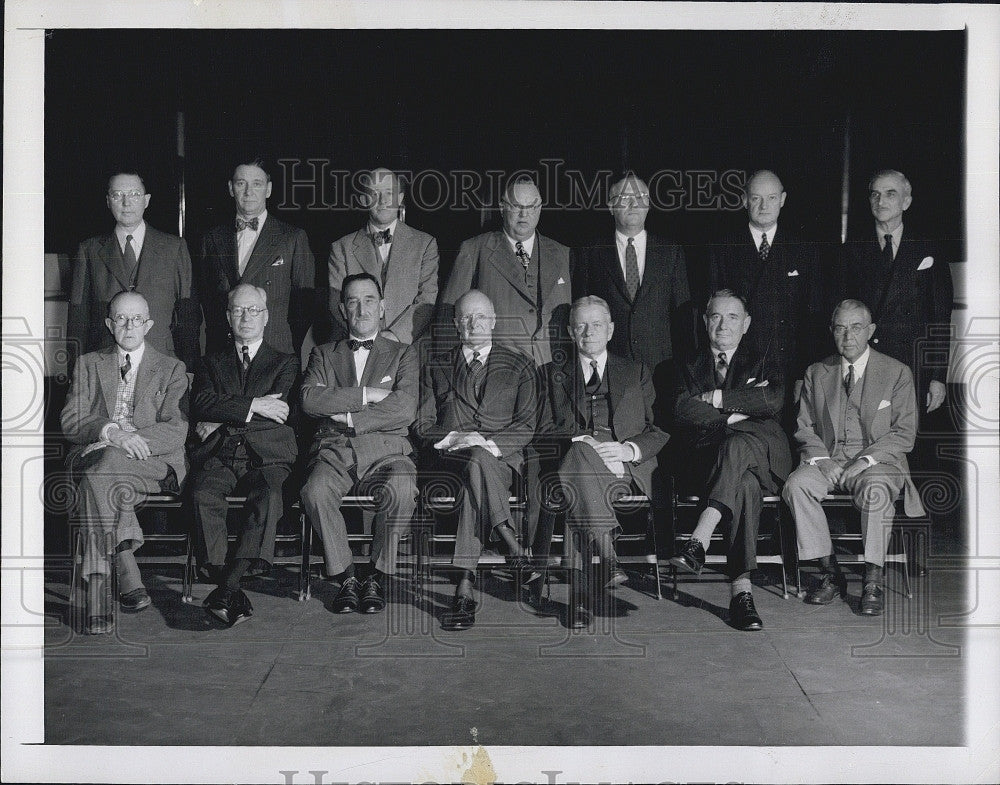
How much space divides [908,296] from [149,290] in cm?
384

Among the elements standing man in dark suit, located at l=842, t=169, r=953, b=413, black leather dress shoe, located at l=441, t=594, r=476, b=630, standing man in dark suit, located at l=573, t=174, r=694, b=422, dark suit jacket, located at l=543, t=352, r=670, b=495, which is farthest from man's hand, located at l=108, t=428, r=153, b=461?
standing man in dark suit, located at l=842, t=169, r=953, b=413

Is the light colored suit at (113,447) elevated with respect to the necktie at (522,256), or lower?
lower

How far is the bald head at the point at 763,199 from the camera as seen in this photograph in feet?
17.7

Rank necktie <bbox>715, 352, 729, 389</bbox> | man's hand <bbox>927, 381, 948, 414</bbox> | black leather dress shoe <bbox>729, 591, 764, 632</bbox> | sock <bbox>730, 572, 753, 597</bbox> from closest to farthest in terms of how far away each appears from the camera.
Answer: black leather dress shoe <bbox>729, 591, 764, 632</bbox>, sock <bbox>730, 572, 753, 597</bbox>, man's hand <bbox>927, 381, 948, 414</bbox>, necktie <bbox>715, 352, 729, 389</bbox>

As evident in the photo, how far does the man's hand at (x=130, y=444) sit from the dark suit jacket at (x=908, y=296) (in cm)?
357

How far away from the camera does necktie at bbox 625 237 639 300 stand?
5.43 m

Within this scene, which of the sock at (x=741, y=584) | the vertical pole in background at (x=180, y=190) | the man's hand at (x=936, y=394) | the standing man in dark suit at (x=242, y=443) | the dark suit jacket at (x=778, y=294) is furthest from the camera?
the vertical pole in background at (x=180, y=190)

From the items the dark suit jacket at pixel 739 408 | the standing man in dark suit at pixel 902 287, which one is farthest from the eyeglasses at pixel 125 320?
the standing man in dark suit at pixel 902 287

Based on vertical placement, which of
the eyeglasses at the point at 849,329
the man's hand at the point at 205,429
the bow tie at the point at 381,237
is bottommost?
the man's hand at the point at 205,429

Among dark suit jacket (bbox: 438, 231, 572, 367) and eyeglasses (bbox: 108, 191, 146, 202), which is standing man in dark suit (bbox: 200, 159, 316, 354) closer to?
eyeglasses (bbox: 108, 191, 146, 202)

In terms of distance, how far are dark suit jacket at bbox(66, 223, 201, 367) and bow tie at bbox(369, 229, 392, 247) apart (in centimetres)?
96

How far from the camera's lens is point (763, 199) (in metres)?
5.40

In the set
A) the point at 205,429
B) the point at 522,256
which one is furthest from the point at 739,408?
the point at 205,429

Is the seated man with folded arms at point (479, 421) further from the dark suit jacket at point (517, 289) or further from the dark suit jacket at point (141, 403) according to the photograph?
the dark suit jacket at point (141, 403)
